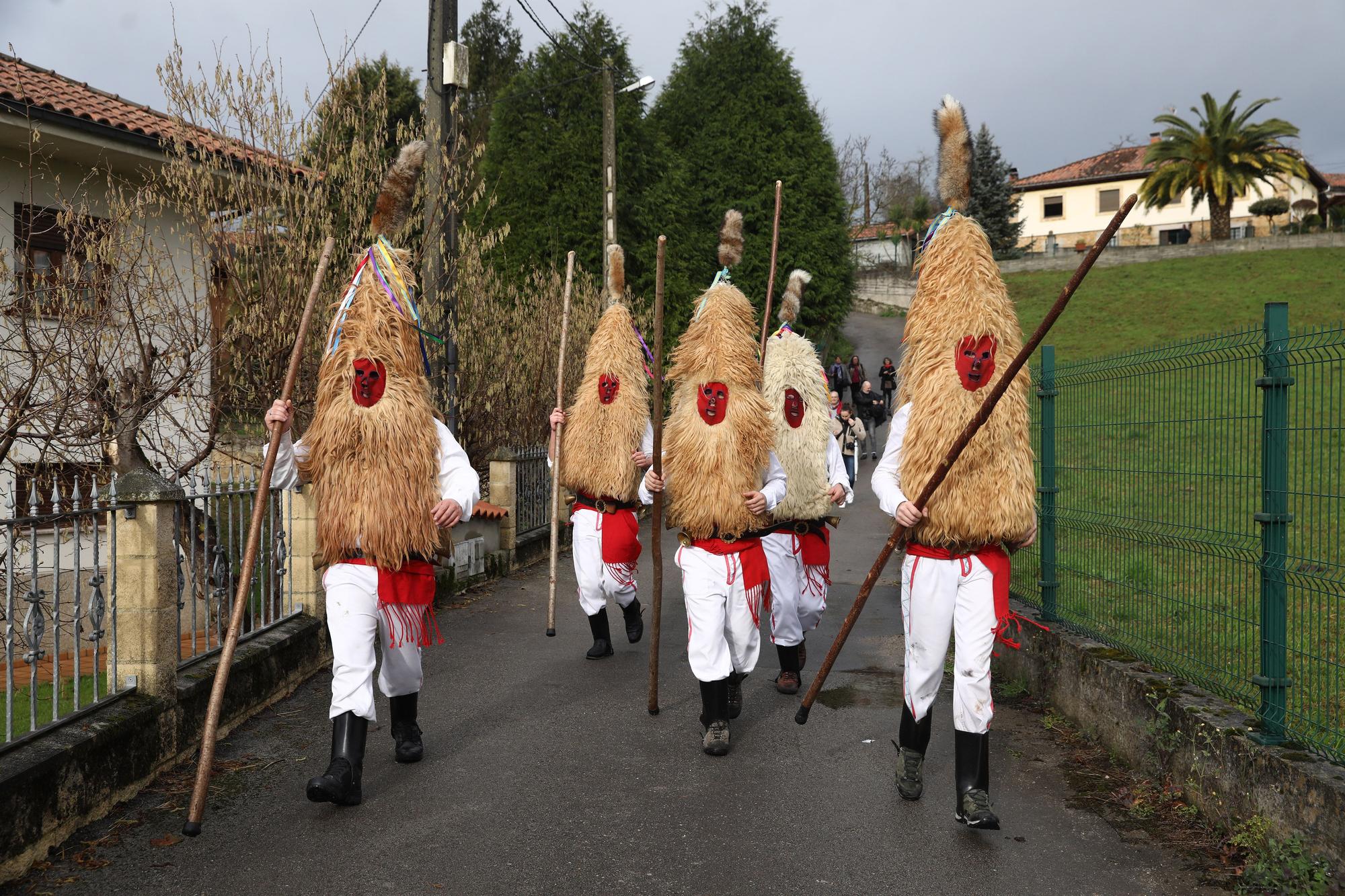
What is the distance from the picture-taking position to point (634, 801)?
198 inches

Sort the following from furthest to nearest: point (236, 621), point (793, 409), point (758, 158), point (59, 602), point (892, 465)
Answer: point (758, 158) → point (793, 409) → point (892, 465) → point (236, 621) → point (59, 602)

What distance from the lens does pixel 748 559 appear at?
244 inches

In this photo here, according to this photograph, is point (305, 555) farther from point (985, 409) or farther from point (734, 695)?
point (985, 409)

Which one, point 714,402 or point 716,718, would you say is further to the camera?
point 714,402

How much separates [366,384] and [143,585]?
148cm

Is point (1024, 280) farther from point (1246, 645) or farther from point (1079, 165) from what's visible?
point (1246, 645)

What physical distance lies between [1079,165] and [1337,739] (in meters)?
72.5

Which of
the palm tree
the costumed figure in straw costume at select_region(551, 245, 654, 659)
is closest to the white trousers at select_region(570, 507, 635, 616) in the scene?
the costumed figure in straw costume at select_region(551, 245, 654, 659)

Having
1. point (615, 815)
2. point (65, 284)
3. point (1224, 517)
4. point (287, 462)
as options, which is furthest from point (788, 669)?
point (65, 284)

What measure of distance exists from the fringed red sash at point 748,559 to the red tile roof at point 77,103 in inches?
192

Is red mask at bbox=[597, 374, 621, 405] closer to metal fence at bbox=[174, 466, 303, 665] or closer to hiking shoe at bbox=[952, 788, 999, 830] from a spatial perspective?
metal fence at bbox=[174, 466, 303, 665]

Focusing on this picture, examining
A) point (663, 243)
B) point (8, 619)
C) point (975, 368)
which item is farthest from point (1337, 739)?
point (8, 619)

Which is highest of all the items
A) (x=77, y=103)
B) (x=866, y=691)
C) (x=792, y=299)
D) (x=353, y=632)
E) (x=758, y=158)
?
(x=758, y=158)

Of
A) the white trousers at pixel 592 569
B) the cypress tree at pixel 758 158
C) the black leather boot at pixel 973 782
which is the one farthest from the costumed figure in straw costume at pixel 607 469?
the cypress tree at pixel 758 158
